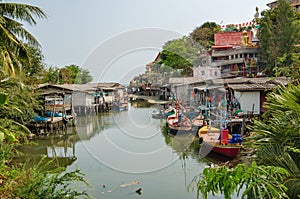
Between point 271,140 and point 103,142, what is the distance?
1250cm

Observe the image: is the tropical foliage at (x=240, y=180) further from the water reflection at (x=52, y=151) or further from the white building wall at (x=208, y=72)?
the white building wall at (x=208, y=72)

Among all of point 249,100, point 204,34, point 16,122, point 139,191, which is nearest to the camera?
point 139,191

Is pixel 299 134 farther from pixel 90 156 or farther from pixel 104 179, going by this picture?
pixel 90 156

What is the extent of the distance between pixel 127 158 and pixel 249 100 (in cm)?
719

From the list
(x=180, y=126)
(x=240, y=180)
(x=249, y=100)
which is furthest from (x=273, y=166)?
(x=249, y=100)

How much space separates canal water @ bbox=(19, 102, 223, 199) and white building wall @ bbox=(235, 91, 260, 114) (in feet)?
11.3

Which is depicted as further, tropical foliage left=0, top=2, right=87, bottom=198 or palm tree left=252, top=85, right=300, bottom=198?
tropical foliage left=0, top=2, right=87, bottom=198

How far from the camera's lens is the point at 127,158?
456 inches

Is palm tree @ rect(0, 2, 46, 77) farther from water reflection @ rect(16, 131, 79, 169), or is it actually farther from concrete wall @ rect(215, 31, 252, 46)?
concrete wall @ rect(215, 31, 252, 46)

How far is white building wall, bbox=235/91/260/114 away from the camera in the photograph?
15.0 m

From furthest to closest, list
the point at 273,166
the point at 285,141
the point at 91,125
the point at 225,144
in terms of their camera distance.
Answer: the point at 91,125, the point at 225,144, the point at 285,141, the point at 273,166

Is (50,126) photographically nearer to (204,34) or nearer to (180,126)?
(180,126)

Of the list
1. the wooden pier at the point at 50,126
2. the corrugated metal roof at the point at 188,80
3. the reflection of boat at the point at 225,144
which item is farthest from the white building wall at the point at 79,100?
the reflection of boat at the point at 225,144

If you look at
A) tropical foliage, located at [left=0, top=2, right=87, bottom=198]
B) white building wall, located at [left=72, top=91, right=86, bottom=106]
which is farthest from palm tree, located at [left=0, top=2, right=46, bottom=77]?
white building wall, located at [left=72, top=91, right=86, bottom=106]
